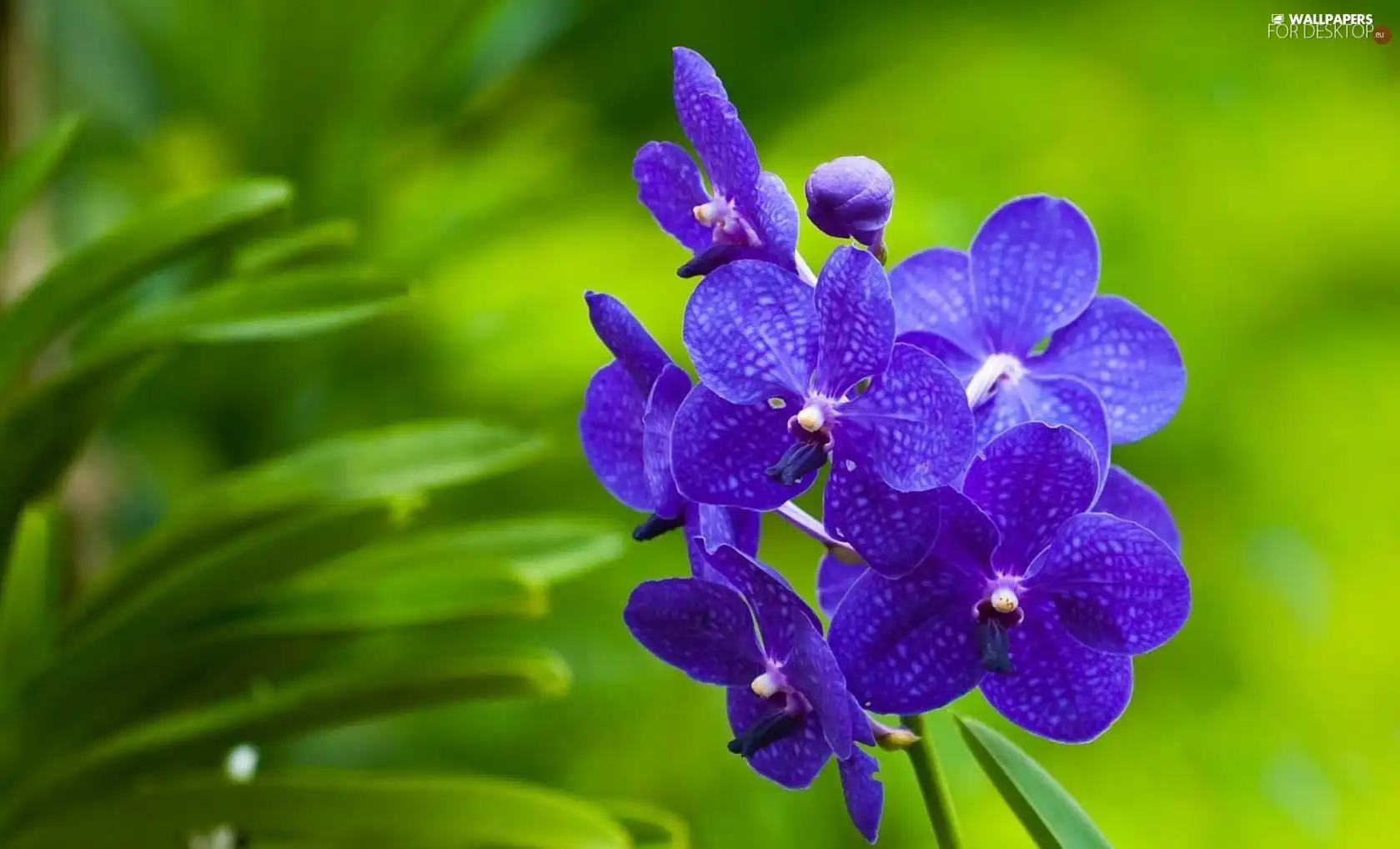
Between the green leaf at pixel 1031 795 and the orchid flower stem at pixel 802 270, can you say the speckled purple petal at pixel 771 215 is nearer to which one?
the orchid flower stem at pixel 802 270

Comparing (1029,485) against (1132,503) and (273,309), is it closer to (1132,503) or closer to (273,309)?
(1132,503)

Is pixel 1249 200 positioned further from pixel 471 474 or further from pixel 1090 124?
pixel 471 474

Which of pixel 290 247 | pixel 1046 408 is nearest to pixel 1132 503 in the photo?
pixel 1046 408

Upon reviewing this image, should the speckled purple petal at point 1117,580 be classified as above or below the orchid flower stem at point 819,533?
below

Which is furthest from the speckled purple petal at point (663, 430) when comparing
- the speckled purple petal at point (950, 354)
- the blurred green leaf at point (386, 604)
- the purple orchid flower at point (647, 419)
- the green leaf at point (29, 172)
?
the green leaf at point (29, 172)

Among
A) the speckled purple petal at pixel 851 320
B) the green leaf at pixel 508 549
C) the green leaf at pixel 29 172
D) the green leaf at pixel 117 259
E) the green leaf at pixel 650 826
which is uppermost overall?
the green leaf at pixel 29 172

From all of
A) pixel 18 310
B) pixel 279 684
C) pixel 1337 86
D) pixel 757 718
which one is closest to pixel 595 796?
pixel 279 684

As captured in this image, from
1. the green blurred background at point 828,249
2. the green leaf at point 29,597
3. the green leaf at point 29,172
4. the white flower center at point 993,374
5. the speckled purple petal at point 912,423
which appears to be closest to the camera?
the speckled purple petal at point 912,423
